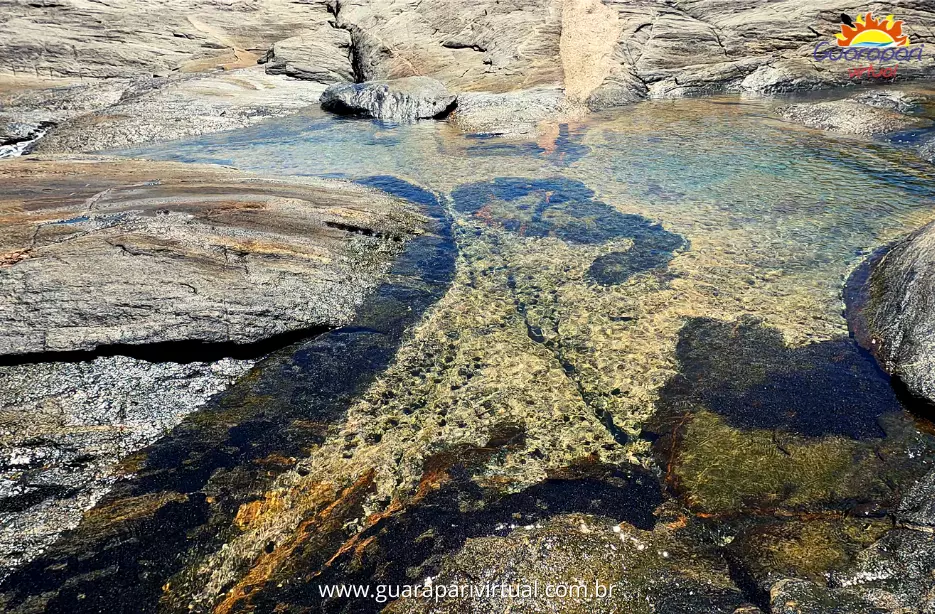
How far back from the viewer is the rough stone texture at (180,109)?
41.8 feet

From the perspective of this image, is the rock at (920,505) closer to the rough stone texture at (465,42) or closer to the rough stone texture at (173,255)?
the rough stone texture at (173,255)

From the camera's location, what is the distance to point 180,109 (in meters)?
14.1

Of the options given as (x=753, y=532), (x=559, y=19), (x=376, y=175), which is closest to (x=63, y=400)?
(x=753, y=532)

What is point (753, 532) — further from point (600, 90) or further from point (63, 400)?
point (600, 90)

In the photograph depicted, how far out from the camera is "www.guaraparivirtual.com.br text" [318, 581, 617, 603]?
2.75 m

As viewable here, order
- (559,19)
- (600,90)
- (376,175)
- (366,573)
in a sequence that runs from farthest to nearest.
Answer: (559,19), (600,90), (376,175), (366,573)

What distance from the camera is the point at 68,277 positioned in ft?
15.5

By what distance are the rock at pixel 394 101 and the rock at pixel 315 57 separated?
10.9ft

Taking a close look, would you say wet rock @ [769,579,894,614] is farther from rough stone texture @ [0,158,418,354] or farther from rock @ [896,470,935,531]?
rough stone texture @ [0,158,418,354]

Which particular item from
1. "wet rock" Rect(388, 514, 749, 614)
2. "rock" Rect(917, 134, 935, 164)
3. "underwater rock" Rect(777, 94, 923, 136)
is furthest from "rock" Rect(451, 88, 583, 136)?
"wet rock" Rect(388, 514, 749, 614)

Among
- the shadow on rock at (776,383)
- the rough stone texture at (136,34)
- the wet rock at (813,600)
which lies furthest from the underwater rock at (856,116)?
the rough stone texture at (136,34)

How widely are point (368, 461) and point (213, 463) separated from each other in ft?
3.33

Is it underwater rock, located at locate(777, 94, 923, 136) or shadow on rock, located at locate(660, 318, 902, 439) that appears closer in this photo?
shadow on rock, located at locate(660, 318, 902, 439)

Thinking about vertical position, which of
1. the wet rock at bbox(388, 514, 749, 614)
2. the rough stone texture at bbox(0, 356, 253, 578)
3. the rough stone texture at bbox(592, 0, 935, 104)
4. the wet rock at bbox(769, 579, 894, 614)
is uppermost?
the rough stone texture at bbox(592, 0, 935, 104)
